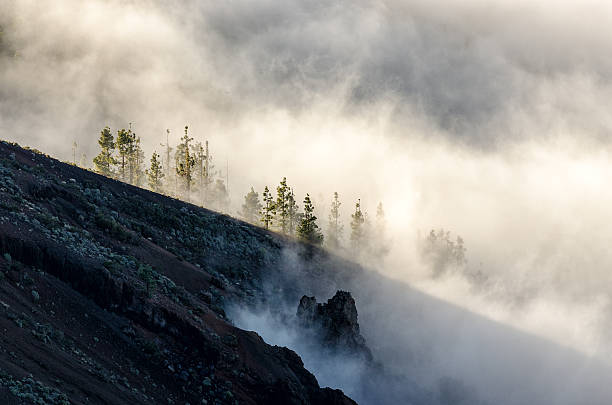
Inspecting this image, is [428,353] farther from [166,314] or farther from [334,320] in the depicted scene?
[166,314]

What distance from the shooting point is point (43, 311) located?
38438mm

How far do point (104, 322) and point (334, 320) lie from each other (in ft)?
125

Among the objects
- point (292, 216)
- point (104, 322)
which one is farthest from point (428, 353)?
point (104, 322)

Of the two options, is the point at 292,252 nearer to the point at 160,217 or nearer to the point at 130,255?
the point at 160,217

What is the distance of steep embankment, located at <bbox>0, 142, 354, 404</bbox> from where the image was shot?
1340 inches

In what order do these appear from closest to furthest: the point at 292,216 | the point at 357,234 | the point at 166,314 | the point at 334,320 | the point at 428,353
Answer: the point at 166,314 < the point at 334,320 < the point at 428,353 < the point at 292,216 < the point at 357,234

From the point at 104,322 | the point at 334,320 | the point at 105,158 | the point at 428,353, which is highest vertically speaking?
the point at 105,158

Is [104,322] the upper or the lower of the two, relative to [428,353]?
lower

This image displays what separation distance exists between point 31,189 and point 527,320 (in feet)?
367

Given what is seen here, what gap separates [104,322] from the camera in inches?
1661

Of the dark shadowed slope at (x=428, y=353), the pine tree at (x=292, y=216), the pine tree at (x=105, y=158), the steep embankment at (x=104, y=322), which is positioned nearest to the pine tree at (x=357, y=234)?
the pine tree at (x=292, y=216)

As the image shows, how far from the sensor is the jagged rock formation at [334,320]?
249ft

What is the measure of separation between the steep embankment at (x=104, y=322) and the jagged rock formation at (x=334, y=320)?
13.7 meters

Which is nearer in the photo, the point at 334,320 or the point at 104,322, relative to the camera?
the point at 104,322
